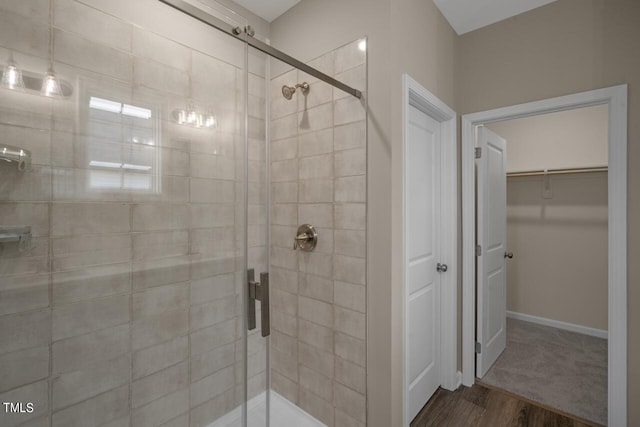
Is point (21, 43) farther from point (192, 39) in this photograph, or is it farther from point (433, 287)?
point (433, 287)

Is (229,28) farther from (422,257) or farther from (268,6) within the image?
(422,257)

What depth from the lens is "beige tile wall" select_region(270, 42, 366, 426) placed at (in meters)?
1.62

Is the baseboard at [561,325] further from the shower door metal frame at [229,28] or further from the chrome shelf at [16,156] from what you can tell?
the chrome shelf at [16,156]

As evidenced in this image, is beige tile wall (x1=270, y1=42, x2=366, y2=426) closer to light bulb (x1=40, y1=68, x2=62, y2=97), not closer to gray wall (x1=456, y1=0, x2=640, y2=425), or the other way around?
light bulb (x1=40, y1=68, x2=62, y2=97)

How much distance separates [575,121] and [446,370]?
117 inches

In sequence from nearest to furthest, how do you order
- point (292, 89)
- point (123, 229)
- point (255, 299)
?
1. point (123, 229)
2. point (255, 299)
3. point (292, 89)

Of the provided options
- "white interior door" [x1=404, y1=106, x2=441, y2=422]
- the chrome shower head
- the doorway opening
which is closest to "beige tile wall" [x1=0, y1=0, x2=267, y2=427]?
the chrome shower head

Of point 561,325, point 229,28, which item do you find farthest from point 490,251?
point 229,28

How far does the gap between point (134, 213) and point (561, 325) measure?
420 centimetres

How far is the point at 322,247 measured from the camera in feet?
5.75

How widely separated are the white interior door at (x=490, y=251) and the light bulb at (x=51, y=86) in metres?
2.47

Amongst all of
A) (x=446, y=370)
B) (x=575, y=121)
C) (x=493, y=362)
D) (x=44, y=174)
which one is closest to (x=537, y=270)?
(x=493, y=362)

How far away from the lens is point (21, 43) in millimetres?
751

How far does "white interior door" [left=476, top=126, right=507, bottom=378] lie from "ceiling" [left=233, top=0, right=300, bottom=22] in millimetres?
1683
